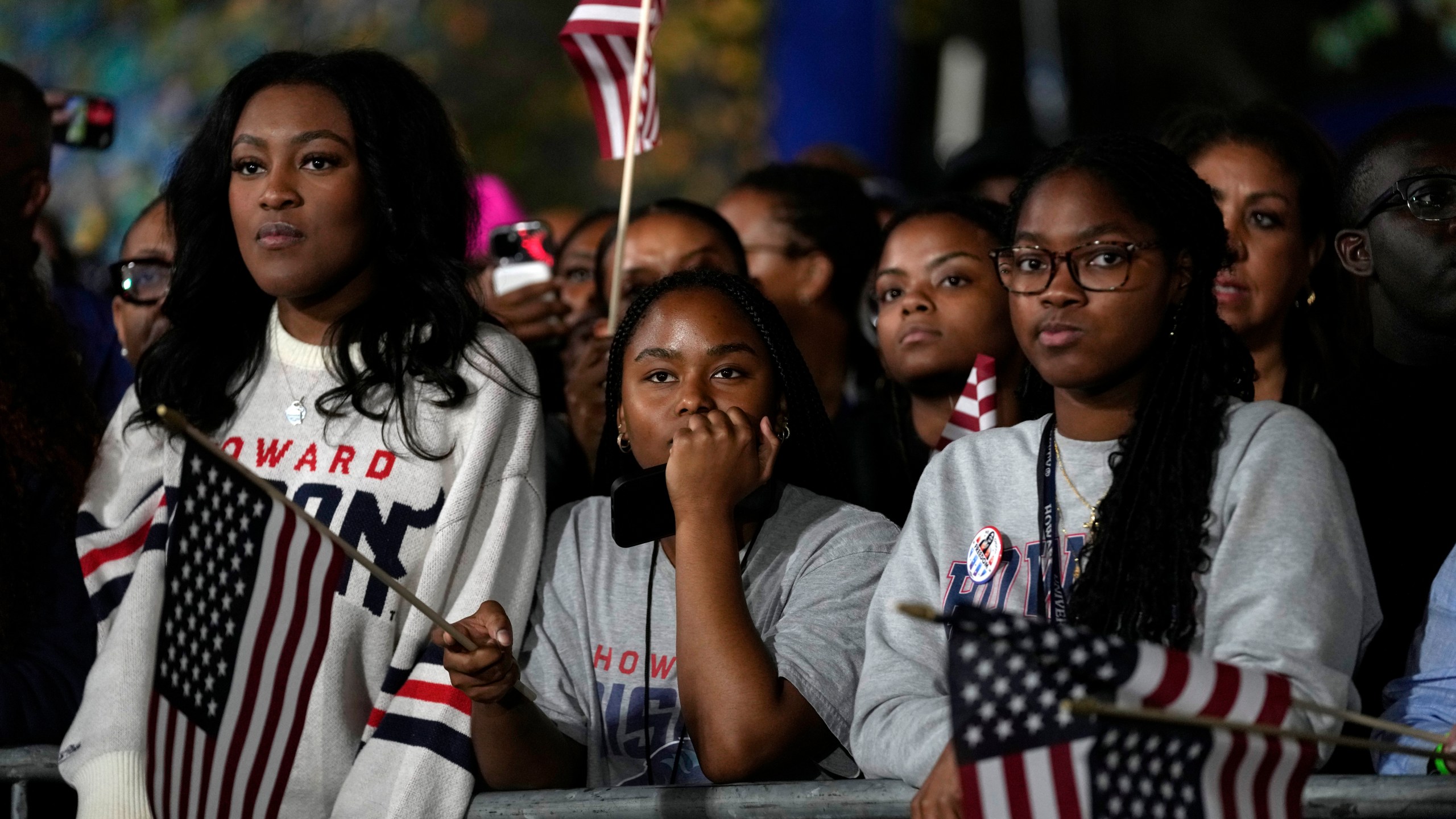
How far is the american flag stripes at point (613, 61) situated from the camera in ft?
16.2

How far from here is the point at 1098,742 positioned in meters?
2.34

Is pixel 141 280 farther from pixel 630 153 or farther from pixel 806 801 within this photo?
pixel 806 801

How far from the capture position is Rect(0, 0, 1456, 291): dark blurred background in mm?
10602

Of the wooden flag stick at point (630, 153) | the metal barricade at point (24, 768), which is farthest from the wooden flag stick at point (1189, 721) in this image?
the wooden flag stick at point (630, 153)

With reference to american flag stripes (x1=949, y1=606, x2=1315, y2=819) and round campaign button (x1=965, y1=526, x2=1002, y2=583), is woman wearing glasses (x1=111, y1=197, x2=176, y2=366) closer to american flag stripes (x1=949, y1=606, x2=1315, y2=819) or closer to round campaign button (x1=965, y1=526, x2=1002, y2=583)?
round campaign button (x1=965, y1=526, x2=1002, y2=583)

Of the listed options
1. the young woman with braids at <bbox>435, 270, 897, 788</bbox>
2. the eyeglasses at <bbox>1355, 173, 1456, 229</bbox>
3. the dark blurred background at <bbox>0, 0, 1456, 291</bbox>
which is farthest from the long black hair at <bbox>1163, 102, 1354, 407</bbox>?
the dark blurred background at <bbox>0, 0, 1456, 291</bbox>

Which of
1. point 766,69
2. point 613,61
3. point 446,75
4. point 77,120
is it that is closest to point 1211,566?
point 613,61

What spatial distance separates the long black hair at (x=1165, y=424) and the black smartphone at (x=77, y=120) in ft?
11.8

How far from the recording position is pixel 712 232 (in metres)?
5.06

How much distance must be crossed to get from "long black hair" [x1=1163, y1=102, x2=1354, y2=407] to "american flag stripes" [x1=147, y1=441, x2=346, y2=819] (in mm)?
2533

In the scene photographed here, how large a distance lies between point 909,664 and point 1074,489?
44 centimetres

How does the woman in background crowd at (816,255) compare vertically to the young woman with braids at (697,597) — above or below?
above

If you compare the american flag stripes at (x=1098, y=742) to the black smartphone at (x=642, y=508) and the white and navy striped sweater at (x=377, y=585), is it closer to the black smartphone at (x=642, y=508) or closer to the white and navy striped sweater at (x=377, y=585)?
the black smartphone at (x=642, y=508)

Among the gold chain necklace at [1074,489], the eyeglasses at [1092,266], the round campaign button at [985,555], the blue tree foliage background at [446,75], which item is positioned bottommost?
the round campaign button at [985,555]
